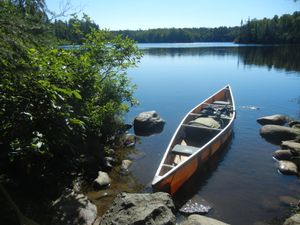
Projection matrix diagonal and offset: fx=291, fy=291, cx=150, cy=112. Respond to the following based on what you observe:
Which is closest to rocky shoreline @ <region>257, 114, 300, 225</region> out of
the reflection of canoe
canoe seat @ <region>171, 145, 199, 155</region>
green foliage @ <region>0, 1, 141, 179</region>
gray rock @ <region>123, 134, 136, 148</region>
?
the reflection of canoe

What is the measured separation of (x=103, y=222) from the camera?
5953 millimetres

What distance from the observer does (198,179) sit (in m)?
9.95

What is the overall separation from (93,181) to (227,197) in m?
4.15

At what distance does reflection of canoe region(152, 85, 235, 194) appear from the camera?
855 centimetres

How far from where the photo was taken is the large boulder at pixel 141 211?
18.3ft

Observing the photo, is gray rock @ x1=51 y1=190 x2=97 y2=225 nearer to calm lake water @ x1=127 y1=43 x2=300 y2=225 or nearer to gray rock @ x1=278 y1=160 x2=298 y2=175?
calm lake water @ x1=127 y1=43 x2=300 y2=225

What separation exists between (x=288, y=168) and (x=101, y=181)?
661cm

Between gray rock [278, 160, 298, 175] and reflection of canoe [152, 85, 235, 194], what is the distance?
8.09 ft

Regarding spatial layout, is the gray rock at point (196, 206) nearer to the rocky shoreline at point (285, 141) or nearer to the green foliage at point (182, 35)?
the rocky shoreline at point (285, 141)

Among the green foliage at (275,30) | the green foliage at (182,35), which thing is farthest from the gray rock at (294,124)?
the green foliage at (182,35)

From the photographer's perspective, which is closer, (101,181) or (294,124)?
(101,181)

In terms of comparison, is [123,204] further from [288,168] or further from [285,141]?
[285,141]

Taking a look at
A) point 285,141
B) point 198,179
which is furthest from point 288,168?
point 198,179

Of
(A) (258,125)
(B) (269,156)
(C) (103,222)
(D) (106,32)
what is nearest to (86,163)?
(C) (103,222)
